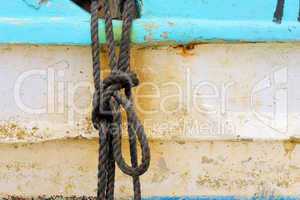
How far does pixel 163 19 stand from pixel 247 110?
0.33 m

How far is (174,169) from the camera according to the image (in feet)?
4.58

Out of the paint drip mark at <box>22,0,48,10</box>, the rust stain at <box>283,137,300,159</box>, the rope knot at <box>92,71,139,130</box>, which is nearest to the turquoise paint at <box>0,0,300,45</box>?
the paint drip mark at <box>22,0,48,10</box>

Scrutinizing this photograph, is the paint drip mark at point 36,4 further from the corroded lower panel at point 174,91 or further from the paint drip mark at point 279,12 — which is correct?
the paint drip mark at point 279,12

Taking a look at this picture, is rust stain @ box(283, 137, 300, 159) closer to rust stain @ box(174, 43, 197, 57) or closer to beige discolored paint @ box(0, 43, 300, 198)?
beige discolored paint @ box(0, 43, 300, 198)

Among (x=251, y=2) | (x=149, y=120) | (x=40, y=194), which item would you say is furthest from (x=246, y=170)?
(x=40, y=194)

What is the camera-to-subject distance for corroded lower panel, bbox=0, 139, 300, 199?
1378mm

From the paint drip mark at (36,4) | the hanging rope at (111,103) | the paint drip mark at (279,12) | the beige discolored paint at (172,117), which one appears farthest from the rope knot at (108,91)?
the paint drip mark at (279,12)

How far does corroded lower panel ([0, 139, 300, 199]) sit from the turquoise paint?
0.92 feet

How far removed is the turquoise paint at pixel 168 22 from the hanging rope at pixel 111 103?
0.10 m

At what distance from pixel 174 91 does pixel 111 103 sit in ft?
0.70

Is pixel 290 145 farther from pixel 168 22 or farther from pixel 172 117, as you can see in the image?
pixel 168 22

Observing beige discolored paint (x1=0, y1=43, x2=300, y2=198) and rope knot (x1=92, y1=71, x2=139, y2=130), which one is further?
beige discolored paint (x1=0, y1=43, x2=300, y2=198)

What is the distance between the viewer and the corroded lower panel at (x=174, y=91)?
1.34m

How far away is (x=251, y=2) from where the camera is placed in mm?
1329
